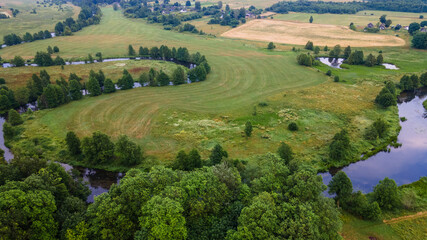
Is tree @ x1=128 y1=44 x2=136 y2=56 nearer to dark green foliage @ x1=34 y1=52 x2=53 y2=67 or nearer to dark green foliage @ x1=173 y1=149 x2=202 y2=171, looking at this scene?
dark green foliage @ x1=34 y1=52 x2=53 y2=67

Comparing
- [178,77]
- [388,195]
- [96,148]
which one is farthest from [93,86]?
[388,195]

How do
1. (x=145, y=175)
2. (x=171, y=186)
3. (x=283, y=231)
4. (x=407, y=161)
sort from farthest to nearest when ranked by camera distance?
(x=407, y=161), (x=145, y=175), (x=171, y=186), (x=283, y=231)

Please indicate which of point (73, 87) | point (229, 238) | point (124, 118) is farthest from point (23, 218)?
point (73, 87)

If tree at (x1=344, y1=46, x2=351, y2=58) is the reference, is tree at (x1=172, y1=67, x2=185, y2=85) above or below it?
below

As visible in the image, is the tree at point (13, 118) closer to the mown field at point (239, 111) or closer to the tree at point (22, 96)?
the mown field at point (239, 111)

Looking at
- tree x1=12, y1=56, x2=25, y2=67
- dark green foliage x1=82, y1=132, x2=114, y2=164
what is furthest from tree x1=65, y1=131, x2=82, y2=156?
tree x1=12, y1=56, x2=25, y2=67

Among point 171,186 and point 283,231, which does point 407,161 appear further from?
point 171,186
